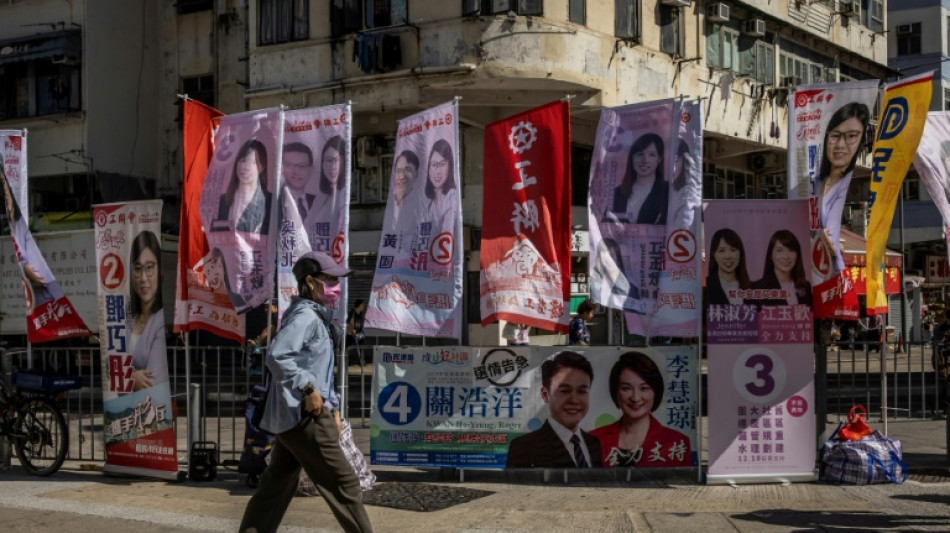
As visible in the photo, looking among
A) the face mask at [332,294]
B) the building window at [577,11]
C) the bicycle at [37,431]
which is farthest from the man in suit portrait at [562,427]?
the building window at [577,11]

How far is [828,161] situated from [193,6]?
23924mm

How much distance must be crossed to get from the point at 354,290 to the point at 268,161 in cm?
1534

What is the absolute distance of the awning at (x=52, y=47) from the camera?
28.1m

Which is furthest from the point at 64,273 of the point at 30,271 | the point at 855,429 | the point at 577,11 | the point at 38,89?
the point at 855,429

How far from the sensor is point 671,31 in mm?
24406

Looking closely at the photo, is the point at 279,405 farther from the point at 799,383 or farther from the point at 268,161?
the point at 799,383

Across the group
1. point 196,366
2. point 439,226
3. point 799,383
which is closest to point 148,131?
point 196,366

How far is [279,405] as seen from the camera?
6086 millimetres

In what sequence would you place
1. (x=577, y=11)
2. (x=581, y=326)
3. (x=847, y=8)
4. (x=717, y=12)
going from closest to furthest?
(x=581, y=326) < (x=577, y=11) < (x=717, y=12) < (x=847, y=8)

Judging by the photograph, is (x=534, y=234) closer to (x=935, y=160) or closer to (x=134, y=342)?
(x=935, y=160)

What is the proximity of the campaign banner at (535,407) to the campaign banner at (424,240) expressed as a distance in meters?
0.30

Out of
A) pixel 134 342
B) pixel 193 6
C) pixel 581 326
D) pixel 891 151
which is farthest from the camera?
pixel 193 6

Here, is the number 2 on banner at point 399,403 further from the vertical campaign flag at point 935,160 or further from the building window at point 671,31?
the building window at point 671,31

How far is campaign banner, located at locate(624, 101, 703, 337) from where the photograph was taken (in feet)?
28.9
